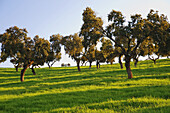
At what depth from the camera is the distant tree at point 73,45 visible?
57.2 metres

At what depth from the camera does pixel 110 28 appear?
28.8m

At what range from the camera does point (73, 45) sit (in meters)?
57.1

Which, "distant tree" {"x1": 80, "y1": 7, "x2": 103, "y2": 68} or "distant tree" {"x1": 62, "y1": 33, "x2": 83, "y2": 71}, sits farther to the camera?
"distant tree" {"x1": 62, "y1": 33, "x2": 83, "y2": 71}

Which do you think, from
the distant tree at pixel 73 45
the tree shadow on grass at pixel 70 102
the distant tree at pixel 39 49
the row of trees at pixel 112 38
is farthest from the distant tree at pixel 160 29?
the distant tree at pixel 73 45

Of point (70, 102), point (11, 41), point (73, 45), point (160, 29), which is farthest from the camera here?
point (73, 45)

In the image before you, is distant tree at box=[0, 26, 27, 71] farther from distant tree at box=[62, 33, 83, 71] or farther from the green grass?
distant tree at box=[62, 33, 83, 71]

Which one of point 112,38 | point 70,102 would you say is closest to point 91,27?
point 112,38

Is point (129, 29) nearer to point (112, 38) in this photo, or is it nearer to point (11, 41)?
point (112, 38)

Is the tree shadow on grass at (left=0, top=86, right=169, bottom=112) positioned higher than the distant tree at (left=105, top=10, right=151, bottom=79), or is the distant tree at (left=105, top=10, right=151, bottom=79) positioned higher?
the distant tree at (left=105, top=10, right=151, bottom=79)

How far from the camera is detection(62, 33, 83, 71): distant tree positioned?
5722 cm

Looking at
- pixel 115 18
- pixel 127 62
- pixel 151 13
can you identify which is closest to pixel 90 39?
pixel 115 18

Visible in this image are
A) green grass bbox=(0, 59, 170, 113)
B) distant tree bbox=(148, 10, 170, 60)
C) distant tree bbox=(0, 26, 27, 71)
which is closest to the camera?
green grass bbox=(0, 59, 170, 113)

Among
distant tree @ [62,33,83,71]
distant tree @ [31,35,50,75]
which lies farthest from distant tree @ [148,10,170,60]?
distant tree @ [62,33,83,71]

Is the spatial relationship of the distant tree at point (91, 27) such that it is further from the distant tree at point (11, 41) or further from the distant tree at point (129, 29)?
the distant tree at point (11, 41)
